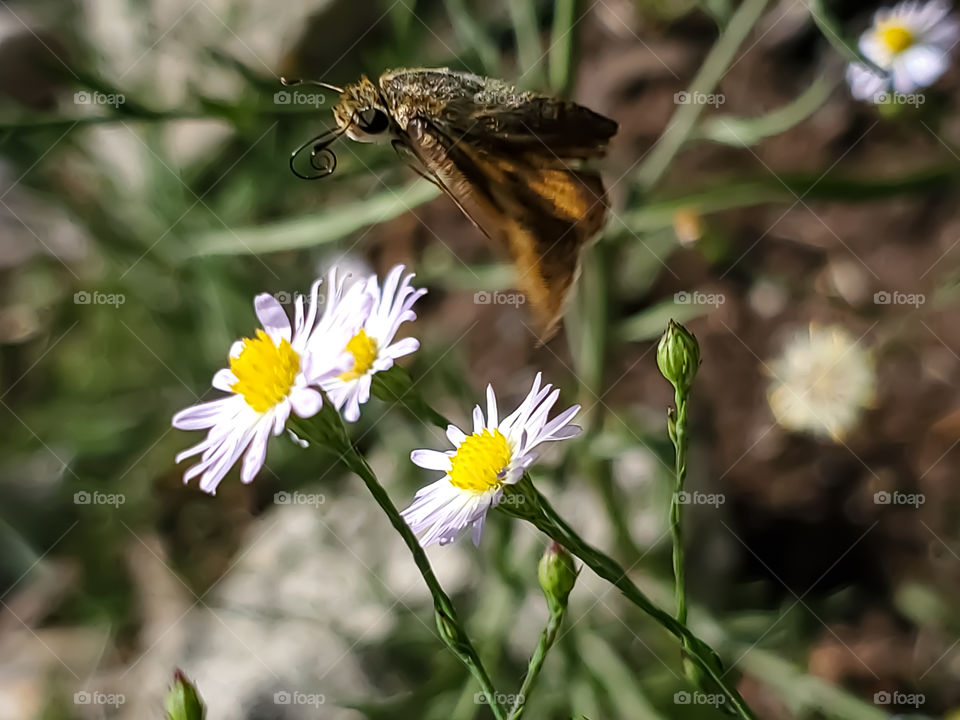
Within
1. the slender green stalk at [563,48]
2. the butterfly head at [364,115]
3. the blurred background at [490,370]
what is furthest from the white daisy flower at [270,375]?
the slender green stalk at [563,48]

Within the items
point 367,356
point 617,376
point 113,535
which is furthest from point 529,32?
point 113,535

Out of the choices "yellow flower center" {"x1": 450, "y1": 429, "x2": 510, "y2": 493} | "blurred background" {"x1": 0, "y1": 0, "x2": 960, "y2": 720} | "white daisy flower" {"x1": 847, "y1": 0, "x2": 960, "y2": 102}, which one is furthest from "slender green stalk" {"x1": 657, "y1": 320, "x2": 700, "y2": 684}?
"white daisy flower" {"x1": 847, "y1": 0, "x2": 960, "y2": 102}

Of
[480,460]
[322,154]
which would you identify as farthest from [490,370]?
[480,460]

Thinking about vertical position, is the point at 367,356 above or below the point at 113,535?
below

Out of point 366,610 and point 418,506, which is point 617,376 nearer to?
point 366,610

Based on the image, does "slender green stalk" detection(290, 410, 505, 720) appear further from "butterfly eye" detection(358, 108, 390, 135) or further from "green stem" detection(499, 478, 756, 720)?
"butterfly eye" detection(358, 108, 390, 135)

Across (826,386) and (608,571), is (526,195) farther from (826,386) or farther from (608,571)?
(826,386)
